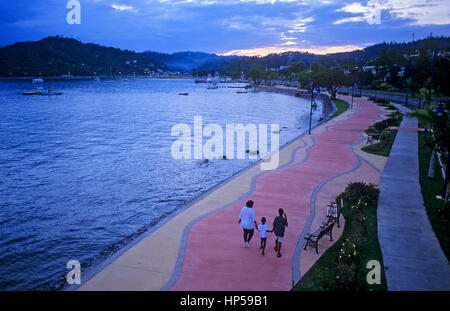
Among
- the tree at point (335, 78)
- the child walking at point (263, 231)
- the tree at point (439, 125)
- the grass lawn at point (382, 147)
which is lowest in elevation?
the child walking at point (263, 231)

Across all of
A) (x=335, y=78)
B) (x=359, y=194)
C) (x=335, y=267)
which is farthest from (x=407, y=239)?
(x=335, y=78)

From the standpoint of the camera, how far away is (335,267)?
383 inches

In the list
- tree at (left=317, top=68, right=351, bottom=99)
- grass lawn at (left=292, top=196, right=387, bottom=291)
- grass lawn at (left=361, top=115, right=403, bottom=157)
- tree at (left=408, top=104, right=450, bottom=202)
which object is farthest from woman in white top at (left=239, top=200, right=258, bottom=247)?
tree at (left=317, top=68, right=351, bottom=99)

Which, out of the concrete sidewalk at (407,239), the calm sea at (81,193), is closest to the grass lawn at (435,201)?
the concrete sidewalk at (407,239)

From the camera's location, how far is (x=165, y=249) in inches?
430

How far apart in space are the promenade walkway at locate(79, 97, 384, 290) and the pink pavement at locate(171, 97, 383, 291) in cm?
3

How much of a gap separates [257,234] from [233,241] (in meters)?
1.09

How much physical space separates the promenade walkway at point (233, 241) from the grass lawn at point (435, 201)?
2.48 m

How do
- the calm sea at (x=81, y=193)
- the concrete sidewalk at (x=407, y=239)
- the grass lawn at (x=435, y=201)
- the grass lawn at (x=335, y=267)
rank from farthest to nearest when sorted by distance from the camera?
the calm sea at (x=81, y=193), the grass lawn at (x=435, y=201), the concrete sidewalk at (x=407, y=239), the grass lawn at (x=335, y=267)

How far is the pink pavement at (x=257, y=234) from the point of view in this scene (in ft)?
30.2

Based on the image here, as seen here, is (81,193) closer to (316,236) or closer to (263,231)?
(263,231)

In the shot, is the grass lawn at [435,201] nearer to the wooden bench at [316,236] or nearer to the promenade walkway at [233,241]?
the promenade walkway at [233,241]

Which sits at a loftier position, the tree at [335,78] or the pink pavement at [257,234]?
the tree at [335,78]
